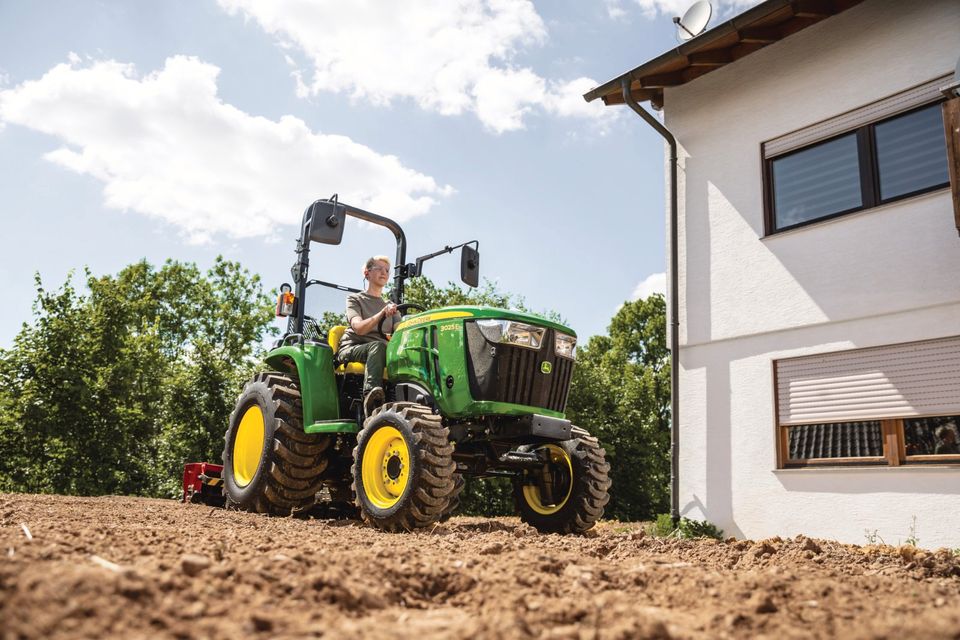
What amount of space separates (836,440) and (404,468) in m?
4.21

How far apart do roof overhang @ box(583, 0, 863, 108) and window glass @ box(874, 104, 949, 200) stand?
1336 mm

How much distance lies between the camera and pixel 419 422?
17.1 feet

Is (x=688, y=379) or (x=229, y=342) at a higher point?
(x=229, y=342)

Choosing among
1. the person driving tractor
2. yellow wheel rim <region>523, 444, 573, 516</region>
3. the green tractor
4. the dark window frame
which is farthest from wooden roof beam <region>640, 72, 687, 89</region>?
yellow wheel rim <region>523, 444, 573, 516</region>

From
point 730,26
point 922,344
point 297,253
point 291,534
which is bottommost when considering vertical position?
point 291,534

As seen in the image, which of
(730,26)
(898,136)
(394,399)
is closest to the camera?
(394,399)

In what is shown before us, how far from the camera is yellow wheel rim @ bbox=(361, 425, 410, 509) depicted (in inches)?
217

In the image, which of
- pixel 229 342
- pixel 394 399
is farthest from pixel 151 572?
pixel 229 342

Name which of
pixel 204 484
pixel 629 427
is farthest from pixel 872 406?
pixel 629 427

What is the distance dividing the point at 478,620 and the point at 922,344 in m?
5.79

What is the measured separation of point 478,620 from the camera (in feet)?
7.38

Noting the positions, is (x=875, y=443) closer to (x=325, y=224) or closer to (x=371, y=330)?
(x=371, y=330)

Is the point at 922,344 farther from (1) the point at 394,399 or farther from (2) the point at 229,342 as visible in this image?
(2) the point at 229,342

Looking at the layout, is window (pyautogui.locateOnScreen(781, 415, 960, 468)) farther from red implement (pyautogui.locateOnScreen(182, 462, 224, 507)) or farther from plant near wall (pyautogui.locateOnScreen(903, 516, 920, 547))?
red implement (pyautogui.locateOnScreen(182, 462, 224, 507))
